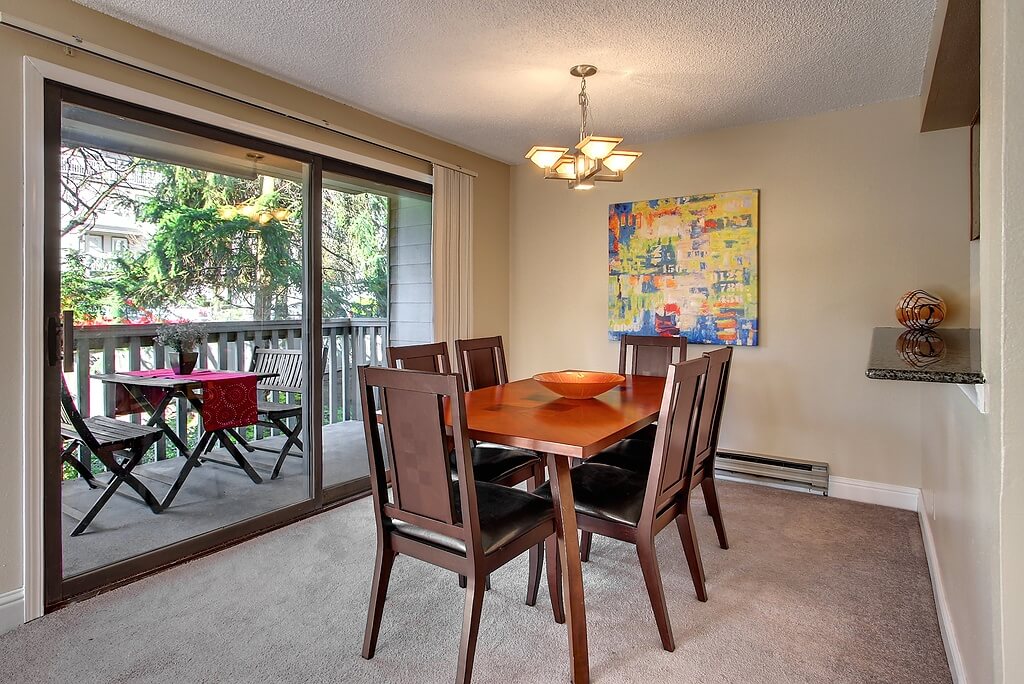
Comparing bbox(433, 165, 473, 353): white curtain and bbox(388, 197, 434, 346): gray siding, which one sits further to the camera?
bbox(433, 165, 473, 353): white curtain

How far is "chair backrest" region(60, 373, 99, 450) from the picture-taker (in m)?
2.34

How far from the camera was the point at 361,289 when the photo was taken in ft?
12.2

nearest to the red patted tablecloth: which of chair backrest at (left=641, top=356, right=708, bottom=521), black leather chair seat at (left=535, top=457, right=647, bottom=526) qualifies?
black leather chair seat at (left=535, top=457, right=647, bottom=526)

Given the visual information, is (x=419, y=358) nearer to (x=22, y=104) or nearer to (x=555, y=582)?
(x=555, y=582)

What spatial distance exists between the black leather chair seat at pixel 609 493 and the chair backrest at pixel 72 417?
1936mm

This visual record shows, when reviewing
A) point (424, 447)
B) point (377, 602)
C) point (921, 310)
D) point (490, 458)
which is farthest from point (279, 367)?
point (921, 310)

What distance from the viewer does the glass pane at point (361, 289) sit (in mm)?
3508

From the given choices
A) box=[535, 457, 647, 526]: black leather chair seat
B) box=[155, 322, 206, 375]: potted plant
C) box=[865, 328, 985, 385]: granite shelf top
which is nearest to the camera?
box=[865, 328, 985, 385]: granite shelf top

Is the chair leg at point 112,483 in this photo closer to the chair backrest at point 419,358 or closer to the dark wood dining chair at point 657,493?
the chair backrest at point 419,358

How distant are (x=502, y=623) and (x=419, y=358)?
1263 millimetres

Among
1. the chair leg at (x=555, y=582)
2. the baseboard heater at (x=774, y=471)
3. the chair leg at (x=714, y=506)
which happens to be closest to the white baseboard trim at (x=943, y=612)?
the baseboard heater at (x=774, y=471)

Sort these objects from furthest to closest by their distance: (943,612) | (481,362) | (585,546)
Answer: (481,362), (585,546), (943,612)

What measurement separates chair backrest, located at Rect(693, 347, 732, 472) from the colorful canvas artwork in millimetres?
1365

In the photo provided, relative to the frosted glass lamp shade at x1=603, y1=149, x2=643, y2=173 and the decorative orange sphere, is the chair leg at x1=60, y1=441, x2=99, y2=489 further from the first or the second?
the decorative orange sphere
